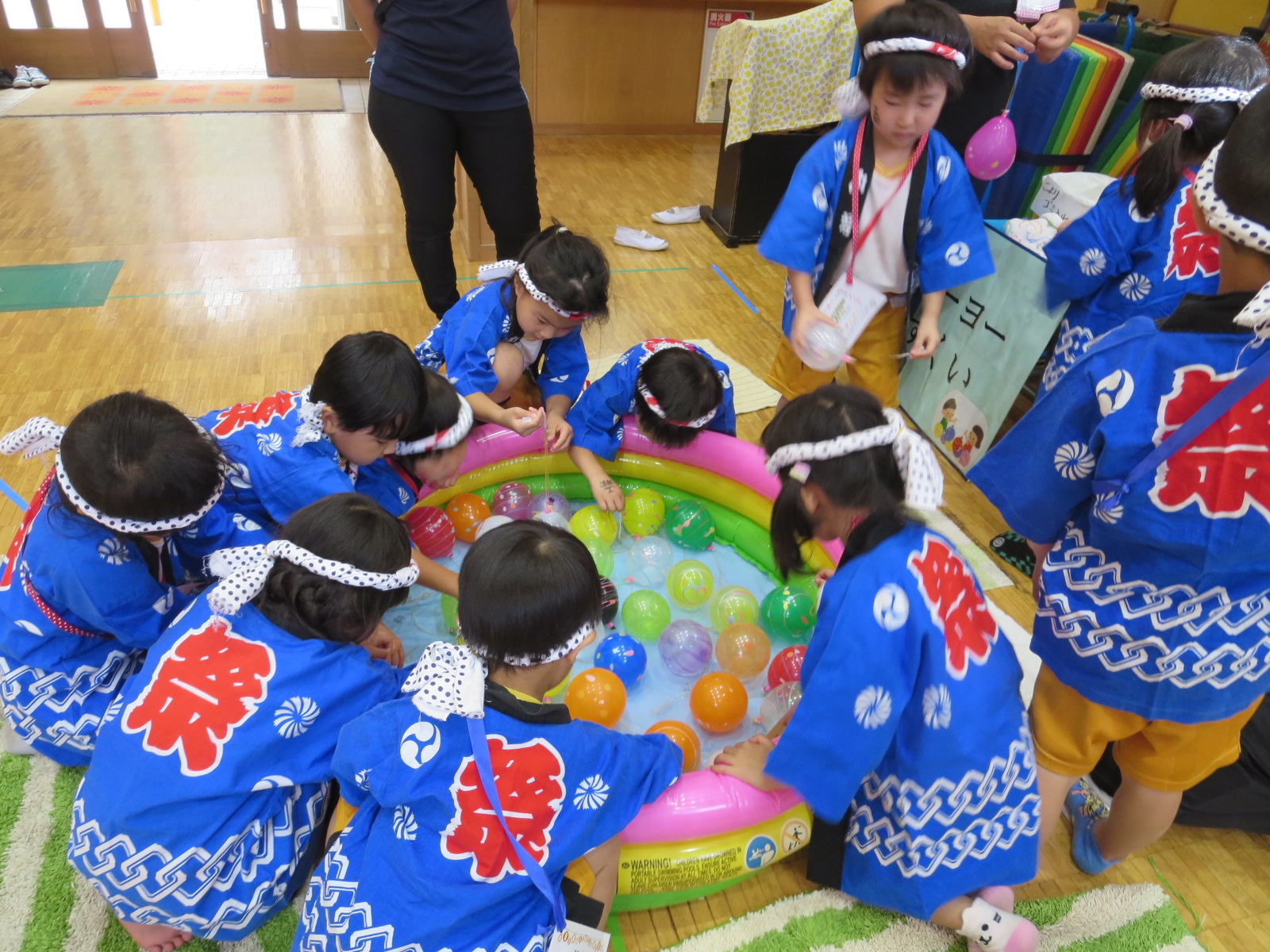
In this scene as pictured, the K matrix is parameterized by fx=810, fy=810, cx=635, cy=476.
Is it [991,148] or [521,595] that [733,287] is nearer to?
[991,148]

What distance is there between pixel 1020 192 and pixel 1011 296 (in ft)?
2.96

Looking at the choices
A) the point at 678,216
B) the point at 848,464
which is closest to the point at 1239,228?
the point at 848,464

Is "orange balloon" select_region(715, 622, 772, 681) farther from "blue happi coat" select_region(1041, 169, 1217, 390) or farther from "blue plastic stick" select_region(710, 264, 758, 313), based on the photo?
"blue plastic stick" select_region(710, 264, 758, 313)

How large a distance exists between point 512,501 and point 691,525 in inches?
20.2

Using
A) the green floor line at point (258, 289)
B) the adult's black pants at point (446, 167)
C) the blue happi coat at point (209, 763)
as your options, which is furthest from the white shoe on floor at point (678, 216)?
the blue happi coat at point (209, 763)

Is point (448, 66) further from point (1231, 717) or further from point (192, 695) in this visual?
point (1231, 717)

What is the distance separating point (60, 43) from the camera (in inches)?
265

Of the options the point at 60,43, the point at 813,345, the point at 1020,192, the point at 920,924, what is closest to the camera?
the point at 920,924

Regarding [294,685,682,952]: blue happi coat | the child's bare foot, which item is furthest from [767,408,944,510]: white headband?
the child's bare foot

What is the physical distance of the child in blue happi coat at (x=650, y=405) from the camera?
215cm

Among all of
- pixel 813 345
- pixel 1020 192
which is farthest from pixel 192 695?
pixel 1020 192

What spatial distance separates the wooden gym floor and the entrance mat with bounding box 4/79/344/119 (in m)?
0.31

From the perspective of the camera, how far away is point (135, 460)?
141 cm

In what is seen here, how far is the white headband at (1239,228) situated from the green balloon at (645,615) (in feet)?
4.32
